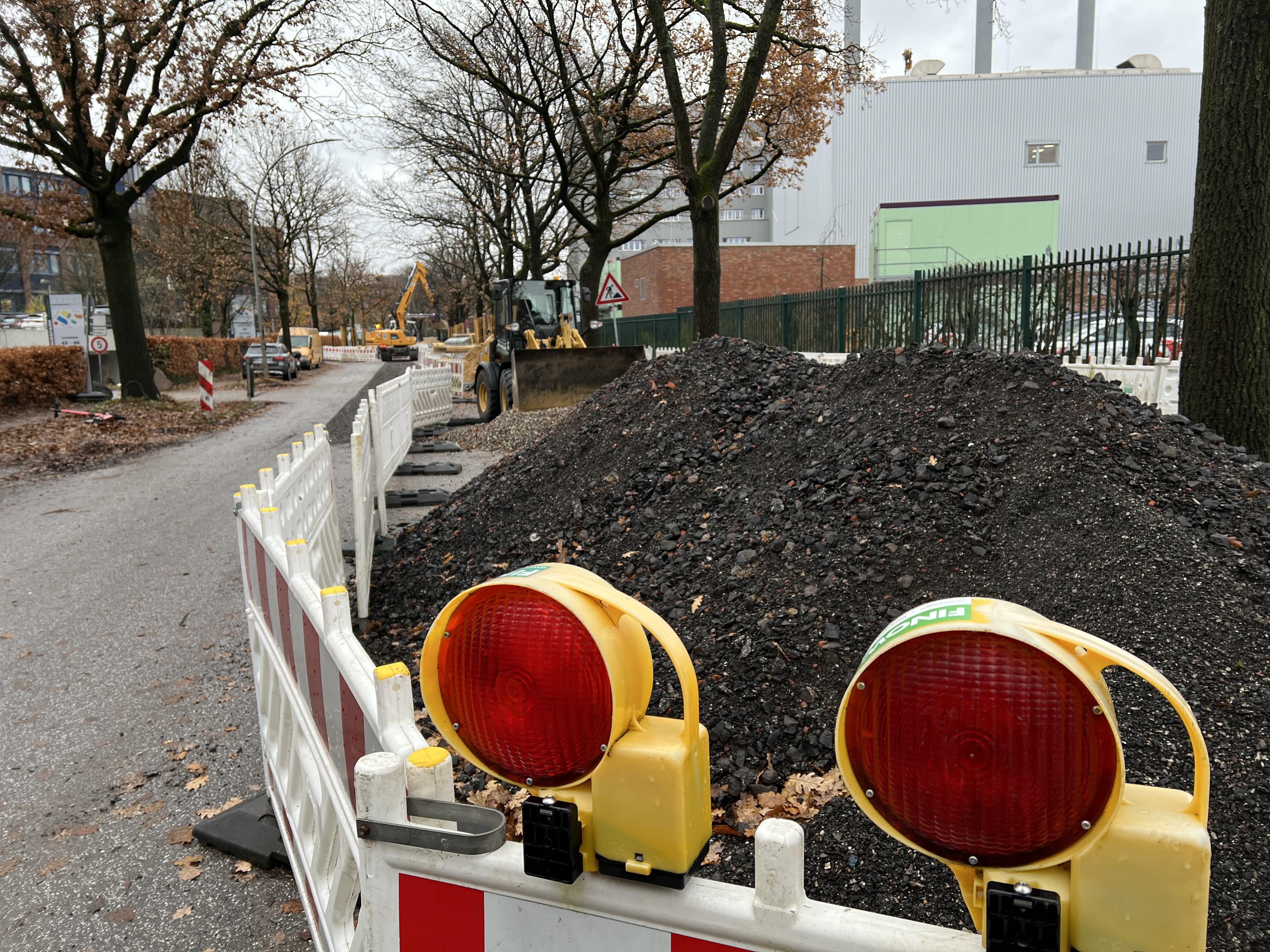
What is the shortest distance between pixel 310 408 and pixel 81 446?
371 inches

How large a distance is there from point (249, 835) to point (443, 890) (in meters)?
2.25

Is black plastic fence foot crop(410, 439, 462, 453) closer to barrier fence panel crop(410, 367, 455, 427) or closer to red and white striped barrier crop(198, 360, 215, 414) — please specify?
barrier fence panel crop(410, 367, 455, 427)

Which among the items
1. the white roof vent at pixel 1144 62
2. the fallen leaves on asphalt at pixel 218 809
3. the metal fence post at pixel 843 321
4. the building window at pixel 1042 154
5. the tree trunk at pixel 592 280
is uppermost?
the white roof vent at pixel 1144 62

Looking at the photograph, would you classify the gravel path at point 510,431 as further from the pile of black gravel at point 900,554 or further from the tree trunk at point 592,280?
the pile of black gravel at point 900,554

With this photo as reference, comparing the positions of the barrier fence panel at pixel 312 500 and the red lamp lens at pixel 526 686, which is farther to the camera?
the barrier fence panel at pixel 312 500

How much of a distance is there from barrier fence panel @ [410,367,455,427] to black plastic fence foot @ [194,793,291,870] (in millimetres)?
12796

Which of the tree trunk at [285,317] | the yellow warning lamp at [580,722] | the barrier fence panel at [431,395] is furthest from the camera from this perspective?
the tree trunk at [285,317]

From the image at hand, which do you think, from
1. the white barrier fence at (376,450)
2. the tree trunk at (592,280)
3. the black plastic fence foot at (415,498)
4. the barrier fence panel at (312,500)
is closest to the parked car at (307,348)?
the tree trunk at (592,280)

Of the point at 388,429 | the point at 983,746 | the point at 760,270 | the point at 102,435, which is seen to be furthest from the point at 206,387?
the point at 760,270

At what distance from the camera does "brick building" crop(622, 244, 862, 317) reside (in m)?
41.3

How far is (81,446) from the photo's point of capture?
581 inches

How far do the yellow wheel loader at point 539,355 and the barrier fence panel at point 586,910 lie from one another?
12238mm

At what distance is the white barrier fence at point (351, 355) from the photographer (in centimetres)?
6444

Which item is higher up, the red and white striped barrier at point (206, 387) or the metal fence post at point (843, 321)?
the metal fence post at point (843, 321)
